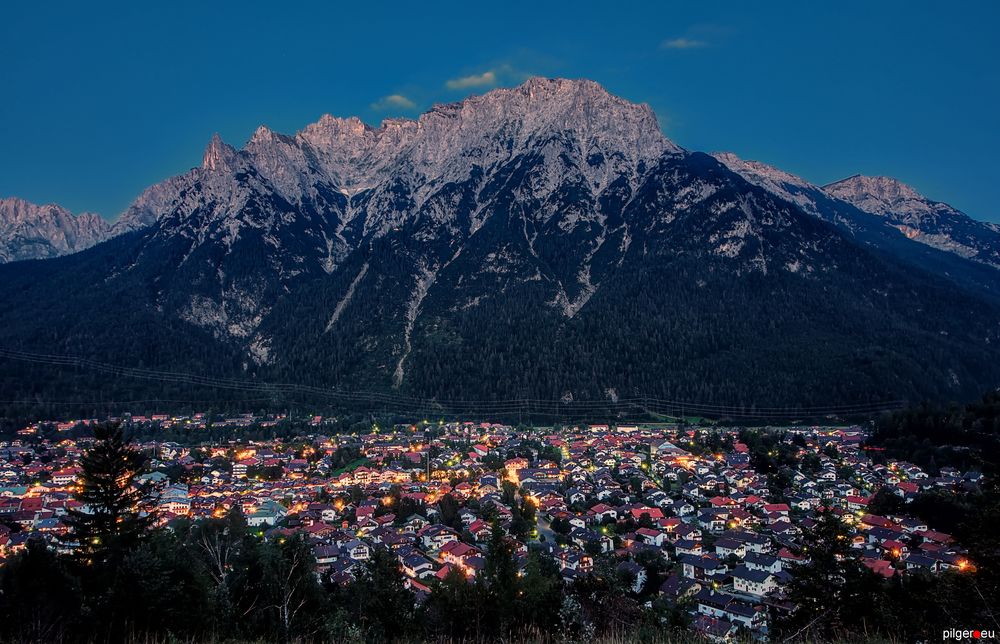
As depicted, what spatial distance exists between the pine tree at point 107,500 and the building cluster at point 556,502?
1397 millimetres

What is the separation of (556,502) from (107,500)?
32.2 m

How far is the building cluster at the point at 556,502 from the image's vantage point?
28.5 metres

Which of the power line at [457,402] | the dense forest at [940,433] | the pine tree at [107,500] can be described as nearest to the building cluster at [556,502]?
the pine tree at [107,500]

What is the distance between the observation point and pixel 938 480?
44.2 m

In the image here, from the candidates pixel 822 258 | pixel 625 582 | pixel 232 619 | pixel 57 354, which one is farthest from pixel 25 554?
pixel 822 258

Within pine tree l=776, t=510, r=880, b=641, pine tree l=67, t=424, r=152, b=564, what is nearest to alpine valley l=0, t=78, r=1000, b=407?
pine tree l=776, t=510, r=880, b=641

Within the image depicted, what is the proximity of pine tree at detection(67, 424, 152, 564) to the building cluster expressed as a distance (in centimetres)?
140

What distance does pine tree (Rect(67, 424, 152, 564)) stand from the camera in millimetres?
14133

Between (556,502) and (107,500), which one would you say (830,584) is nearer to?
(107,500)

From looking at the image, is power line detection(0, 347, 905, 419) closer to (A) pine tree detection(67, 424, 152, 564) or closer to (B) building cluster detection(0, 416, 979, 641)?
(B) building cluster detection(0, 416, 979, 641)

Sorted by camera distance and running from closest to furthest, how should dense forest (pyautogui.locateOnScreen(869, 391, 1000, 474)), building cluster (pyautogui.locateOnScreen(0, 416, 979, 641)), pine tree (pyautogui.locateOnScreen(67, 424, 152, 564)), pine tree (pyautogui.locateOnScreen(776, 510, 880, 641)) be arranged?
pine tree (pyautogui.locateOnScreen(776, 510, 880, 641)) < pine tree (pyautogui.locateOnScreen(67, 424, 152, 564)) < building cluster (pyautogui.locateOnScreen(0, 416, 979, 641)) < dense forest (pyautogui.locateOnScreen(869, 391, 1000, 474))

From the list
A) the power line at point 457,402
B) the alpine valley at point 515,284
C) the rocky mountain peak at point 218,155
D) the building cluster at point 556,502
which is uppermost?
the rocky mountain peak at point 218,155

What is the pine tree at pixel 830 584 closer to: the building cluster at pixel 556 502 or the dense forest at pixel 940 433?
the building cluster at pixel 556 502

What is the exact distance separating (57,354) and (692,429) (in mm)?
117520
